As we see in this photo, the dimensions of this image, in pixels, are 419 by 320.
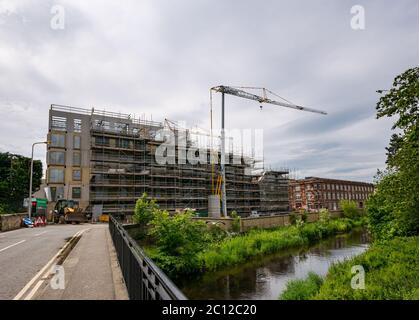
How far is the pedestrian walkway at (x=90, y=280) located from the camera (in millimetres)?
6199

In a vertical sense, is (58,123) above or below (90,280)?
above

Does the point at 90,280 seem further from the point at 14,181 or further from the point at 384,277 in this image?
the point at 14,181

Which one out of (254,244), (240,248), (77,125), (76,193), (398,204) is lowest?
(254,244)

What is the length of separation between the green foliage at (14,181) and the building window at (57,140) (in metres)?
9.77

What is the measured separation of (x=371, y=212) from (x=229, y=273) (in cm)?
1676

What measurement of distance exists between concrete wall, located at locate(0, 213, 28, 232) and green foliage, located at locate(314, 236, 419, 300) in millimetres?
24291

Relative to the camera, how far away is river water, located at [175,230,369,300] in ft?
53.5

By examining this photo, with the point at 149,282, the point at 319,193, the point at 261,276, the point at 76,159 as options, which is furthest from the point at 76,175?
the point at 319,193

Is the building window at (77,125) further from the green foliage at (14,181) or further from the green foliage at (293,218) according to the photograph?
the green foliage at (293,218)

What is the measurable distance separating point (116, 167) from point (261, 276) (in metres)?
34.2

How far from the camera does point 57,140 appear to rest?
151ft

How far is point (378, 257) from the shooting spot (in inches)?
702

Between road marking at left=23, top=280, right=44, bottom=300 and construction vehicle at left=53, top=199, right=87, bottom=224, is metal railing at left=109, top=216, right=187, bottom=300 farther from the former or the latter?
construction vehicle at left=53, top=199, right=87, bottom=224
